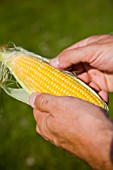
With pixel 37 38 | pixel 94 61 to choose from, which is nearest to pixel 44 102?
pixel 94 61

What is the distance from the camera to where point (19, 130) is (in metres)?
3.76

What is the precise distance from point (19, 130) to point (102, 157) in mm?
2066

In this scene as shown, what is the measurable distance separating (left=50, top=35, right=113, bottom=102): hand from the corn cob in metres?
0.09

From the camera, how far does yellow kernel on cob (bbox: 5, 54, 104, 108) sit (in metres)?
2.29

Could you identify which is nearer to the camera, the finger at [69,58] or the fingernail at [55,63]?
the finger at [69,58]

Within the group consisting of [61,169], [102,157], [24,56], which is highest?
[24,56]

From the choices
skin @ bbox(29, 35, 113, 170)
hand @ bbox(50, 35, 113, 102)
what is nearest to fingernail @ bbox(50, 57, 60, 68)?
hand @ bbox(50, 35, 113, 102)

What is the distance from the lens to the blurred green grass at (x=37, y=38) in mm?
3385

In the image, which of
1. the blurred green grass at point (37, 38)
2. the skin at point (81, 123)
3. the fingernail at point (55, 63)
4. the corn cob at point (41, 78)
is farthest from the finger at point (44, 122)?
the blurred green grass at point (37, 38)

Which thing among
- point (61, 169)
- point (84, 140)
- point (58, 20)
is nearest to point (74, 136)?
point (84, 140)

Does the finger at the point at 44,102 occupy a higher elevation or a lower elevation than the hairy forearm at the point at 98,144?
higher

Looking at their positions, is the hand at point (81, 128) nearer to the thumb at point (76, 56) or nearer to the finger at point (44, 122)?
the finger at point (44, 122)

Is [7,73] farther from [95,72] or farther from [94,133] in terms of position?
[94,133]

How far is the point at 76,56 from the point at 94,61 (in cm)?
12
